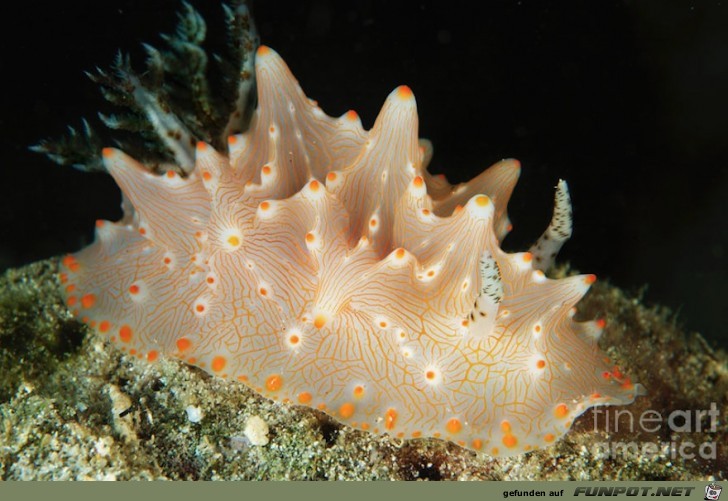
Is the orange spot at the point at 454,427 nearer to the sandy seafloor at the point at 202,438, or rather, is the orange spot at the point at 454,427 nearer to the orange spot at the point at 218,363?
the sandy seafloor at the point at 202,438

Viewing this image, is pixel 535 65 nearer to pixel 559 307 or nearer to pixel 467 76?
pixel 467 76

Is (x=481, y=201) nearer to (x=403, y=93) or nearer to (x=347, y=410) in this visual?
(x=403, y=93)

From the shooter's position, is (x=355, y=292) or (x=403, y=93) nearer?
(x=355, y=292)

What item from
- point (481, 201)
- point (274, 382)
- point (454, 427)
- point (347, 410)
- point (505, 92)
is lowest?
point (274, 382)

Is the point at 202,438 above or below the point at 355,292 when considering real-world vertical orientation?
below

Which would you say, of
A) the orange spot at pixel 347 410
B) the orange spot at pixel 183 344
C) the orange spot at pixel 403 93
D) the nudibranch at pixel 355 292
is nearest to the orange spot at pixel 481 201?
the nudibranch at pixel 355 292

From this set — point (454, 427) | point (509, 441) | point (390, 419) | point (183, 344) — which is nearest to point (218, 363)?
point (183, 344)

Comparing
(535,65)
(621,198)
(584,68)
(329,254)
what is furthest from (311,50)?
(621,198)
